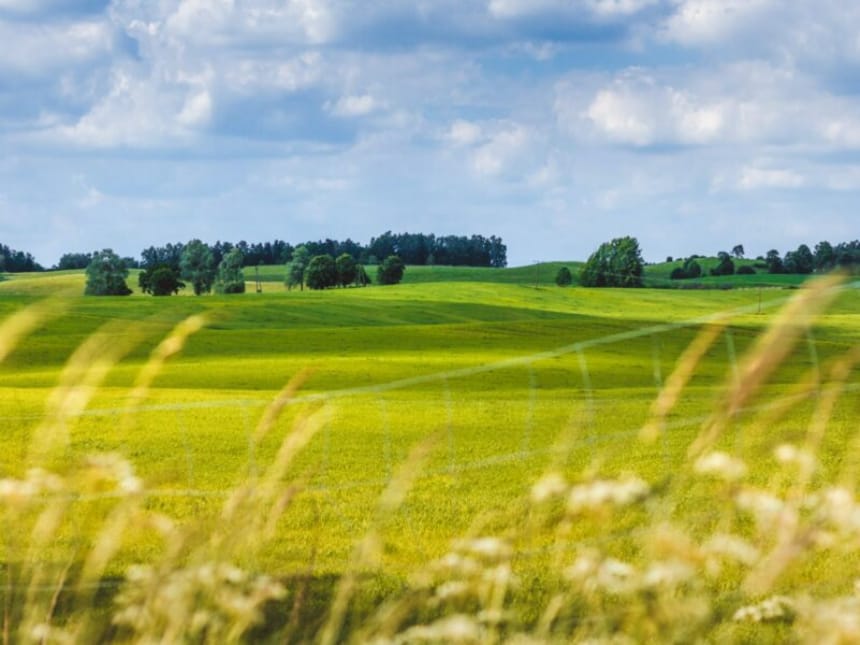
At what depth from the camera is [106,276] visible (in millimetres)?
153375

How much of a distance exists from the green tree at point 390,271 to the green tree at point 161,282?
34.2 meters

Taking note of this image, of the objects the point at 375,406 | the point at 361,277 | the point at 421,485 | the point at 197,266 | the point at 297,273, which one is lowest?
the point at 375,406

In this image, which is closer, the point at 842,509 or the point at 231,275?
the point at 842,509

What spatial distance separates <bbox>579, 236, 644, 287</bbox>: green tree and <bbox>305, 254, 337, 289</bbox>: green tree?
116ft

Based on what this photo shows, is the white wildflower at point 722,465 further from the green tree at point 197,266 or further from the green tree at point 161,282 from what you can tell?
the green tree at point 197,266

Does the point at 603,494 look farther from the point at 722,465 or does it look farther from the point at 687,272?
the point at 687,272

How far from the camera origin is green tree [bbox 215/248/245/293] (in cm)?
15988

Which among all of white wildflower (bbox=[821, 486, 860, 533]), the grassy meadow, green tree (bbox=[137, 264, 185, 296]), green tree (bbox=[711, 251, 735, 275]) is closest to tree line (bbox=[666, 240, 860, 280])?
green tree (bbox=[711, 251, 735, 275])

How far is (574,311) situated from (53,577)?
364 ft

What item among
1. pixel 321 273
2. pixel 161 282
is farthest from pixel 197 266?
pixel 161 282

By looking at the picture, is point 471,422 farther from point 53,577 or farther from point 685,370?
point 685,370

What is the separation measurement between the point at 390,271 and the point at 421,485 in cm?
15634

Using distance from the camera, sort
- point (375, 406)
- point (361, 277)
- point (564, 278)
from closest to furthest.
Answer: point (375, 406), point (361, 277), point (564, 278)

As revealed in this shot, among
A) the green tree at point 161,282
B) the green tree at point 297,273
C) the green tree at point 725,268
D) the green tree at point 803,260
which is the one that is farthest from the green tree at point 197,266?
the green tree at point 803,260
